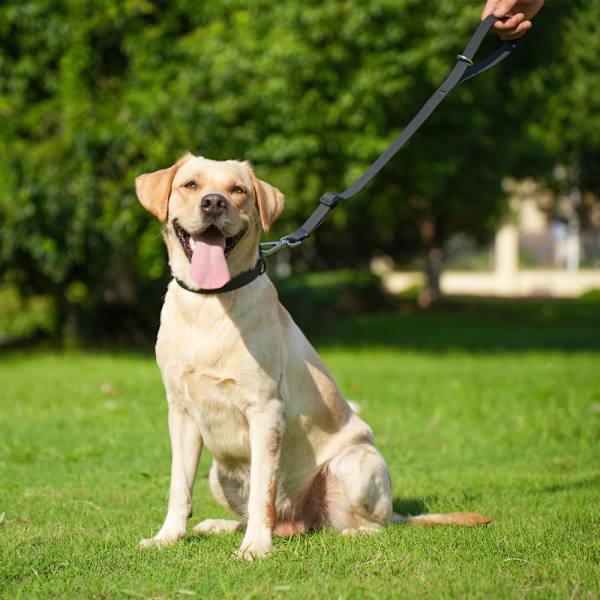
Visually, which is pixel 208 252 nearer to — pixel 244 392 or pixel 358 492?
pixel 244 392

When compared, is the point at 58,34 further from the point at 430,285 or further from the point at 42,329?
the point at 430,285

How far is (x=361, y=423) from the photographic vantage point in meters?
5.17

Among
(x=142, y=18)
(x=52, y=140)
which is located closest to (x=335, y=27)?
(x=142, y=18)

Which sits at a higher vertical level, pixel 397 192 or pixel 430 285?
pixel 397 192

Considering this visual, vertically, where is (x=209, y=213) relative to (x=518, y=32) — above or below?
below

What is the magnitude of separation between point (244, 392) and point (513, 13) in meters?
2.73

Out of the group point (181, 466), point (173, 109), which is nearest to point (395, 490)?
point (181, 466)

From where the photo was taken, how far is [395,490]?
20.9ft

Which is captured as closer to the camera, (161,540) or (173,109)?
(161,540)

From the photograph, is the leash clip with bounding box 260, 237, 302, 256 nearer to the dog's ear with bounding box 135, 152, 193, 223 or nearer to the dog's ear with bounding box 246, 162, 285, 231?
the dog's ear with bounding box 246, 162, 285, 231

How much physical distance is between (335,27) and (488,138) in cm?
541

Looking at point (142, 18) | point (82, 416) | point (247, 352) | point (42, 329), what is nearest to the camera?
point (247, 352)

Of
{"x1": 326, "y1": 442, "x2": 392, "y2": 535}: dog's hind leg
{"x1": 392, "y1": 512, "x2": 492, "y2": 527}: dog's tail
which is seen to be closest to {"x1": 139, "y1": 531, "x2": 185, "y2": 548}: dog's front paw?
{"x1": 326, "y1": 442, "x2": 392, "y2": 535}: dog's hind leg

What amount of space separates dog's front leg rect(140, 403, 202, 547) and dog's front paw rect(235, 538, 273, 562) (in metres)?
0.45
